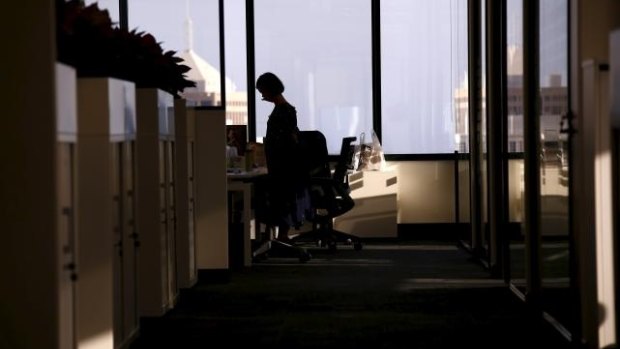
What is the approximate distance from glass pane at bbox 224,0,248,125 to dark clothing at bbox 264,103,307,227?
2.65 metres

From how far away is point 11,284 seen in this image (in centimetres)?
333

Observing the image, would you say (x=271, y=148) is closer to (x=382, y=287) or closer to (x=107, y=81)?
(x=382, y=287)

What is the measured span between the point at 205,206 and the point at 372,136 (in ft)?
12.6

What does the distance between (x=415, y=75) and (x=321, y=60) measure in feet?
3.17

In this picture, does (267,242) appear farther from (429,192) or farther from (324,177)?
(429,192)

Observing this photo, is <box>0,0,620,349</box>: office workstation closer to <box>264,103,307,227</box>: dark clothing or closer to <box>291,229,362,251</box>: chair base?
<box>291,229,362,251</box>: chair base

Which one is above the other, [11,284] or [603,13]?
[603,13]

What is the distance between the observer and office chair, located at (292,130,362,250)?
8.56 m

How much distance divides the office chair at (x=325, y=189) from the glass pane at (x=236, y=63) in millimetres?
1825

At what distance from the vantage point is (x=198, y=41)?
10812 millimetres

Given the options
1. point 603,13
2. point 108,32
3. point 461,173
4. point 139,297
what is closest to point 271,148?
point 461,173

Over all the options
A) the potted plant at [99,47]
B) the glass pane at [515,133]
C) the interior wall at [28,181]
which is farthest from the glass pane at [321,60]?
the interior wall at [28,181]

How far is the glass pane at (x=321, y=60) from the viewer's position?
424 inches

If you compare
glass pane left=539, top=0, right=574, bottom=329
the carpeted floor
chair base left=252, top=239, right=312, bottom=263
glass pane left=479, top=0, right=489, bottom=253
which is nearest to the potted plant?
the carpeted floor
